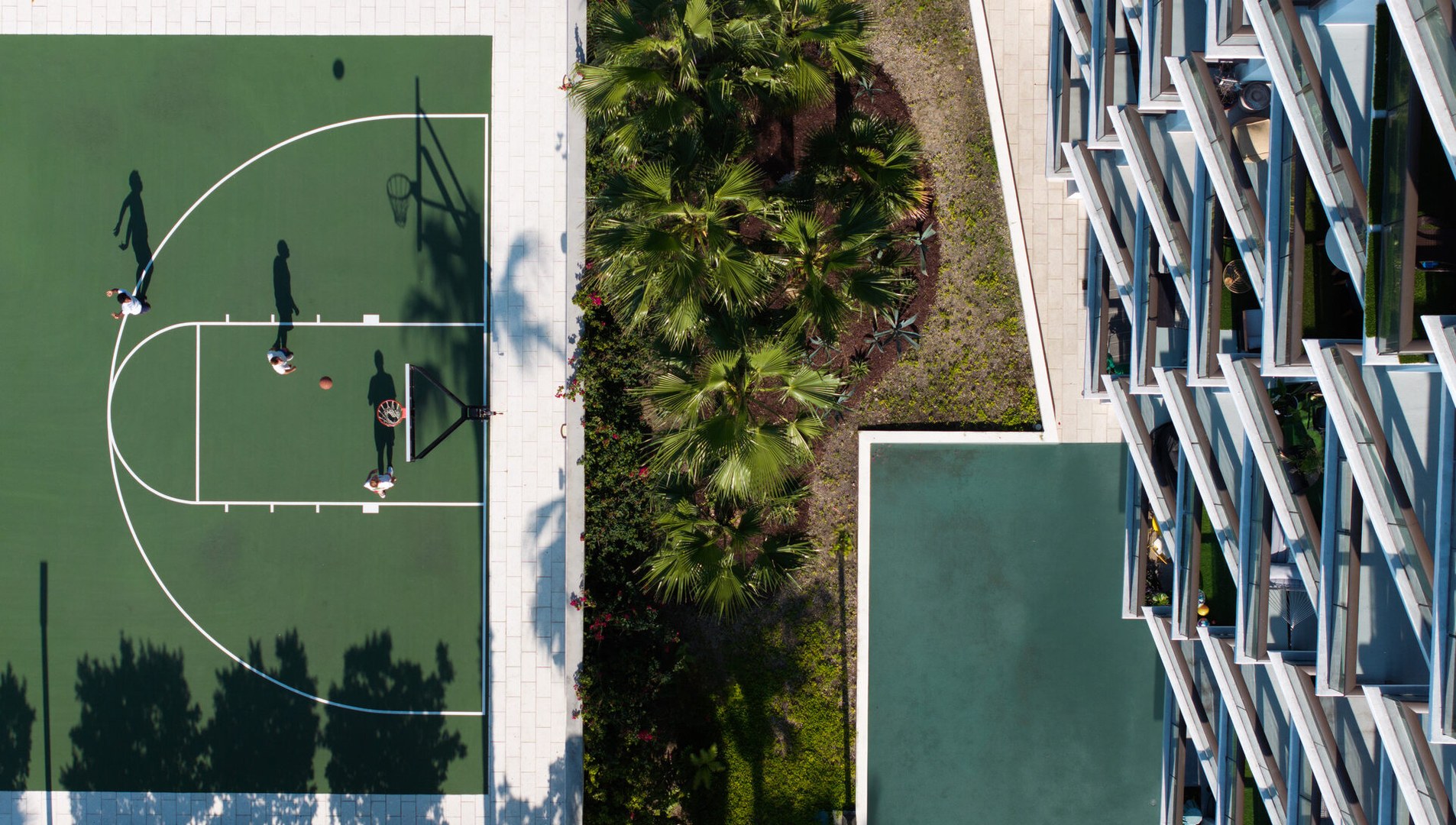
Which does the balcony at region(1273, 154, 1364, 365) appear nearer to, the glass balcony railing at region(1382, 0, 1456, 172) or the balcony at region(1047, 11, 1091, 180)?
the glass balcony railing at region(1382, 0, 1456, 172)

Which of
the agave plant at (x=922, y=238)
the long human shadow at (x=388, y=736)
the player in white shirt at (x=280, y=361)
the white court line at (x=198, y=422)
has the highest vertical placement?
the agave plant at (x=922, y=238)

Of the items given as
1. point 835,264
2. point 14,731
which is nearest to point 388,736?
point 14,731

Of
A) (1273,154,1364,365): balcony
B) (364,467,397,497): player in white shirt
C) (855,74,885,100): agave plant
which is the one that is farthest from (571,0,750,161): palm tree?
(1273,154,1364,365): balcony

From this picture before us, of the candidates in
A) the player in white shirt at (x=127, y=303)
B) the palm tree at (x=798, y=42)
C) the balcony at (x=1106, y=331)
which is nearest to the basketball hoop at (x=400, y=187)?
the player in white shirt at (x=127, y=303)

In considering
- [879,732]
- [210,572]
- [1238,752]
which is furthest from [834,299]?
[210,572]

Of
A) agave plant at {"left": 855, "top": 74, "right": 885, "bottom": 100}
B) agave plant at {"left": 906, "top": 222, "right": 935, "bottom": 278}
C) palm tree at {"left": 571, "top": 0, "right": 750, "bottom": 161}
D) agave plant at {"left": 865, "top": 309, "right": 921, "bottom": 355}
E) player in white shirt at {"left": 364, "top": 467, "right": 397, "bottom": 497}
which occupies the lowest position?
player in white shirt at {"left": 364, "top": 467, "right": 397, "bottom": 497}

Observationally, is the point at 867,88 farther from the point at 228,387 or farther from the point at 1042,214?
the point at 228,387

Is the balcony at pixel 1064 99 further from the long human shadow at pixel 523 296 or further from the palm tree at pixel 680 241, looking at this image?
the long human shadow at pixel 523 296
